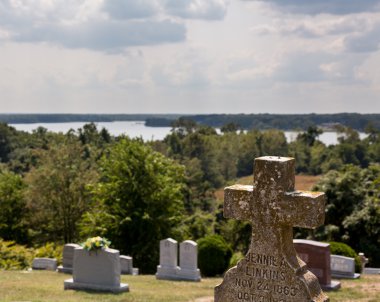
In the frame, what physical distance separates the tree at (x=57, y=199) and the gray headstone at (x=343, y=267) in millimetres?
20262

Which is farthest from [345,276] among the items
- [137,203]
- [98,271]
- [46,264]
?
[137,203]

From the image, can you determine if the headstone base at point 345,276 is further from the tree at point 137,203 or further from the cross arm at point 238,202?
the cross arm at point 238,202

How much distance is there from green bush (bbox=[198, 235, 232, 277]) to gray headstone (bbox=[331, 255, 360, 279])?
502 centimetres

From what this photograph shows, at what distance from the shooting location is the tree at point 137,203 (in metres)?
29.8

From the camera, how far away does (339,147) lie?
104 meters

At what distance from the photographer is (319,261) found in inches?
695

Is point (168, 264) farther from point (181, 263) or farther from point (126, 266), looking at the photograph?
point (126, 266)

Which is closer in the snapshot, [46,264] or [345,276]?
[345,276]

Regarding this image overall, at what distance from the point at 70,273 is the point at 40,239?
16813 millimetres

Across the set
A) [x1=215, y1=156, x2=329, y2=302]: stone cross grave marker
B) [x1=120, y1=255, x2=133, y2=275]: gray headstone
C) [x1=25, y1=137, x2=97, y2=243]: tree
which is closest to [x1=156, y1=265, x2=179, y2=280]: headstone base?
[x1=120, y1=255, x2=133, y2=275]: gray headstone

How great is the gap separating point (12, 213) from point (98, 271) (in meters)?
22.5

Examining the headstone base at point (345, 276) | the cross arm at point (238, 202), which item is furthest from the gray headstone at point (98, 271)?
the cross arm at point (238, 202)

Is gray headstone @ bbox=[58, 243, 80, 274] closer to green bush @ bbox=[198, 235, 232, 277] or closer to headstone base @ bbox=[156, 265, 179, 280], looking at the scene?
headstone base @ bbox=[156, 265, 179, 280]

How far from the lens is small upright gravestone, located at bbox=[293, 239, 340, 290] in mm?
17453
